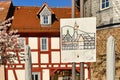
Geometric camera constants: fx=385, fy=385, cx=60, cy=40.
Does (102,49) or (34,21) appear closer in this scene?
(102,49)

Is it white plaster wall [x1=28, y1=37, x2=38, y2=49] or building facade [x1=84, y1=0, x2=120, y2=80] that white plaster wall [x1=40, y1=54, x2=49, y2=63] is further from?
building facade [x1=84, y1=0, x2=120, y2=80]

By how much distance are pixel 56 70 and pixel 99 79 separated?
7.88 metres

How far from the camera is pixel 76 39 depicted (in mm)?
10133

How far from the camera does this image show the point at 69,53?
33.6ft

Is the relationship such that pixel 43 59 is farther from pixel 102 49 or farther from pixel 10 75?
pixel 102 49

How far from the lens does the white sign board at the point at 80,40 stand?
33.1 feet

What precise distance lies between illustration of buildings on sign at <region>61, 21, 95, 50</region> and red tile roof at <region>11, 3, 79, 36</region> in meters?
21.8

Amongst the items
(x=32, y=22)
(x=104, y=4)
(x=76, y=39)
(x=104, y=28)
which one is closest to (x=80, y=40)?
(x=76, y=39)

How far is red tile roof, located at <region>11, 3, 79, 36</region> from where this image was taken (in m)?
32.2

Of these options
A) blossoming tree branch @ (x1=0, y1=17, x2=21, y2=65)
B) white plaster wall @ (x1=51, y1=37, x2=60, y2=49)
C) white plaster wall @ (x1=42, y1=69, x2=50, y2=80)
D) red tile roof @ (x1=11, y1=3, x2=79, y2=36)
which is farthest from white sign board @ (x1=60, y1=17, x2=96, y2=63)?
red tile roof @ (x1=11, y1=3, x2=79, y2=36)

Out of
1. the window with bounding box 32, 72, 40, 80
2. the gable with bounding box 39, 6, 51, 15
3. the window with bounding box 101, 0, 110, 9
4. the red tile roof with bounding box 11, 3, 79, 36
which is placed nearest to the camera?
the window with bounding box 101, 0, 110, 9

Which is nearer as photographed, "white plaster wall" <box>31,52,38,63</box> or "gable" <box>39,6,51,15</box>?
"white plaster wall" <box>31,52,38,63</box>

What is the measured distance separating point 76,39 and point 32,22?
935 inches

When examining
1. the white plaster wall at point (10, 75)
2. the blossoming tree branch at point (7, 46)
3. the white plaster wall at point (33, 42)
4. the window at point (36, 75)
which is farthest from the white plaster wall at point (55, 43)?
the blossoming tree branch at point (7, 46)
